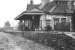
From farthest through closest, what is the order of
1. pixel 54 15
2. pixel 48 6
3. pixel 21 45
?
pixel 48 6 < pixel 54 15 < pixel 21 45

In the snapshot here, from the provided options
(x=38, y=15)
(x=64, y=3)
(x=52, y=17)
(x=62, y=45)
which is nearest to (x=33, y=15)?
(x=38, y=15)

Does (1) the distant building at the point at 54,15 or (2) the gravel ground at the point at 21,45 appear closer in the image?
(2) the gravel ground at the point at 21,45

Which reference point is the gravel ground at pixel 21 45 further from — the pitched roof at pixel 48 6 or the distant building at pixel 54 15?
the pitched roof at pixel 48 6

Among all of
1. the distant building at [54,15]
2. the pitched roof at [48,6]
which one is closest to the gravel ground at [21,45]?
the distant building at [54,15]

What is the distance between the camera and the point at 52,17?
114 ft

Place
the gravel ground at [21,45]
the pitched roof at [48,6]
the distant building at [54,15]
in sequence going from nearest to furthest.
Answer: the gravel ground at [21,45] < the distant building at [54,15] < the pitched roof at [48,6]

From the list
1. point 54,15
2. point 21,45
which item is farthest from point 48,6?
point 21,45

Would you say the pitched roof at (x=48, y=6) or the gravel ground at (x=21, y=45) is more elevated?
the pitched roof at (x=48, y=6)

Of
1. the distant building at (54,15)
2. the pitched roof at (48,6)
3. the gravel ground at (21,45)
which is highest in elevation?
the pitched roof at (48,6)

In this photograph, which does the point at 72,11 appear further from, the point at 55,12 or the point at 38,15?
the point at 38,15

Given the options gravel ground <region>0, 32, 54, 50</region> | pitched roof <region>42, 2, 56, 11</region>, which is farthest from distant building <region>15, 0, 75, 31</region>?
gravel ground <region>0, 32, 54, 50</region>

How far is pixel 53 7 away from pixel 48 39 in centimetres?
1998

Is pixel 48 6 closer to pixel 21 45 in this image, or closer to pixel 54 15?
pixel 54 15

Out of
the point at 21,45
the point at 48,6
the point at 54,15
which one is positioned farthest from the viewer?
the point at 48,6
